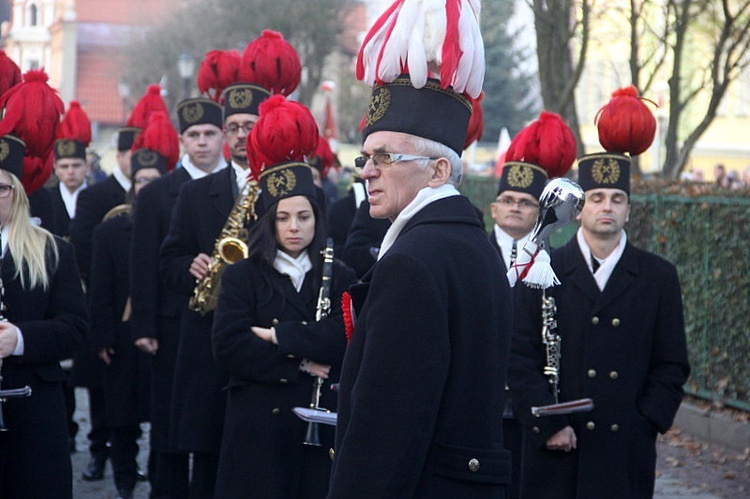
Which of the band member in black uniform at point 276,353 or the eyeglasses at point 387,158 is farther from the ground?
the eyeglasses at point 387,158

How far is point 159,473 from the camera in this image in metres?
8.16

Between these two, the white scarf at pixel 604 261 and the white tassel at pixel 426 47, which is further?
the white scarf at pixel 604 261

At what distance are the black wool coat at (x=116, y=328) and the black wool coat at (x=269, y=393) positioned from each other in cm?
290

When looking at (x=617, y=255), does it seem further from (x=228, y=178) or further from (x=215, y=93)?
(x=215, y=93)

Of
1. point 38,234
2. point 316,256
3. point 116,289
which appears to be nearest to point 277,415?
point 316,256

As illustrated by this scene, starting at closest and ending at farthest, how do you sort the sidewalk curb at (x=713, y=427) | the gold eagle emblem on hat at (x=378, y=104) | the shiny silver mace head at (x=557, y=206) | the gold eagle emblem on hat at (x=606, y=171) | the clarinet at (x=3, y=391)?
the gold eagle emblem on hat at (x=378, y=104) < the shiny silver mace head at (x=557, y=206) < the clarinet at (x=3, y=391) < the gold eagle emblem on hat at (x=606, y=171) < the sidewalk curb at (x=713, y=427)

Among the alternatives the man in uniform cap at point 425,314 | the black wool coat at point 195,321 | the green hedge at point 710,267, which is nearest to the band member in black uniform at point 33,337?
the black wool coat at point 195,321

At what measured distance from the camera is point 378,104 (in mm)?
4387

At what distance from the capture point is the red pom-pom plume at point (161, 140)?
1073 cm

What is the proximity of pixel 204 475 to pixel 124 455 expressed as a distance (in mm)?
1956

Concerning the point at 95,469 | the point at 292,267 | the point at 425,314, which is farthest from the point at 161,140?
the point at 425,314

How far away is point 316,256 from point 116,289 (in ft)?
10.5

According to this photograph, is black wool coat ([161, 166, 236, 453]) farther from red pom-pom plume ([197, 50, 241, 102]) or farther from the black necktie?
the black necktie

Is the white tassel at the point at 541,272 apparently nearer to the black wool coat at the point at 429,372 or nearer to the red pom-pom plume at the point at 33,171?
the black wool coat at the point at 429,372
